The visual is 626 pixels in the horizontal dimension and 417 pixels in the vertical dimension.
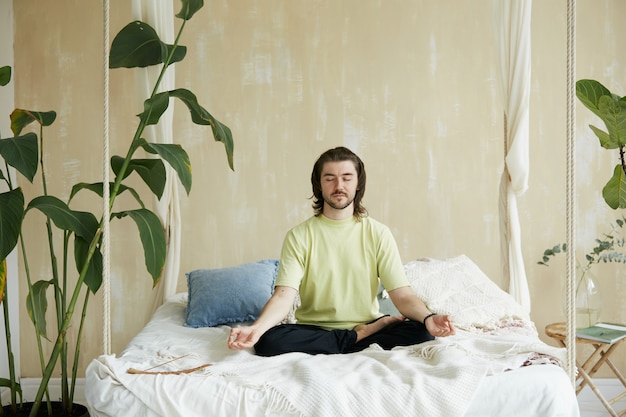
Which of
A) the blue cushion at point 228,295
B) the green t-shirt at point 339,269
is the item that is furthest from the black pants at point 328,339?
the blue cushion at point 228,295

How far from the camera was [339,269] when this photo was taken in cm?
290

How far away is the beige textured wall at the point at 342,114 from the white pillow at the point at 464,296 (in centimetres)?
74

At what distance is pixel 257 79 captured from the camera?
4.23 meters

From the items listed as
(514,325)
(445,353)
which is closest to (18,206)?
(445,353)

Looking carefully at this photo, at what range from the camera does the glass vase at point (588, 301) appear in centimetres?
371

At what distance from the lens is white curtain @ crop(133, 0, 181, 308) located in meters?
3.09

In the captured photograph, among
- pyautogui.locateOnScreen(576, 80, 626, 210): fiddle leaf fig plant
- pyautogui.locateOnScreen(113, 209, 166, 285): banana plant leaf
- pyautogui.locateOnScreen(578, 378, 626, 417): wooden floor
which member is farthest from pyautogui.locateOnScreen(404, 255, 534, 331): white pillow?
pyautogui.locateOnScreen(113, 209, 166, 285): banana plant leaf

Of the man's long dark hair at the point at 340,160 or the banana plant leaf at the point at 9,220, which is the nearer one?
the banana plant leaf at the point at 9,220

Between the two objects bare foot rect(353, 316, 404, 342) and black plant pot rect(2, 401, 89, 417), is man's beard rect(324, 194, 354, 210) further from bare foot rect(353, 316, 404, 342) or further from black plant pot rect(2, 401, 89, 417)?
black plant pot rect(2, 401, 89, 417)

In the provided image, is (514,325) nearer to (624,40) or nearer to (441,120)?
(441,120)

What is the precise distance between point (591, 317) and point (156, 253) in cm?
247

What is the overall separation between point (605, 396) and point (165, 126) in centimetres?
313

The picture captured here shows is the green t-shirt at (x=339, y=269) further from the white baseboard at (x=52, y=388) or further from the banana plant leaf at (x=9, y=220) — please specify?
the white baseboard at (x=52, y=388)

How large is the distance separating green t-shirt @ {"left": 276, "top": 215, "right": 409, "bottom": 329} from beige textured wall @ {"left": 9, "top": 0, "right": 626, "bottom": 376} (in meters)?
1.33
